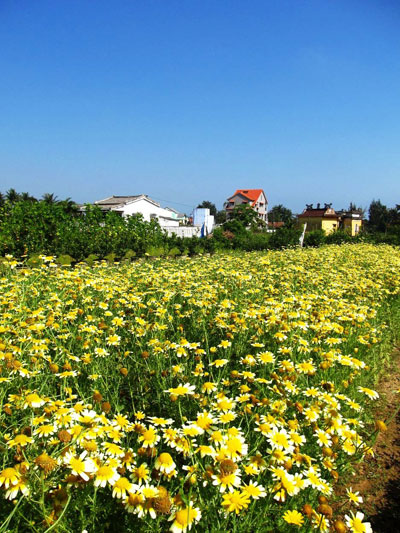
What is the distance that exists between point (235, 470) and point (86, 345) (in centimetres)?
144

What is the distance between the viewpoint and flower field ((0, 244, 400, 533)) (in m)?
1.17

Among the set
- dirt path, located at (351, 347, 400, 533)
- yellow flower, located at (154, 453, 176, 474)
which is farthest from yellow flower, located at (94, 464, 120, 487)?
dirt path, located at (351, 347, 400, 533)

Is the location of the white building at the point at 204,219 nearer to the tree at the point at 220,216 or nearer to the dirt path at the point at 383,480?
the dirt path at the point at 383,480

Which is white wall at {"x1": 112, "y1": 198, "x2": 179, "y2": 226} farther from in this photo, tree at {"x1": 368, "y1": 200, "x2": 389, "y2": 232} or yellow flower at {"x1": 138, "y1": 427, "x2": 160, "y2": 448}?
tree at {"x1": 368, "y1": 200, "x2": 389, "y2": 232}

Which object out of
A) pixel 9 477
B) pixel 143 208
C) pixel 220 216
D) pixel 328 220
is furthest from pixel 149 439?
pixel 220 216

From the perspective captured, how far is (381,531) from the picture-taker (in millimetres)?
1834

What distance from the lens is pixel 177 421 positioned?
6.75 ft

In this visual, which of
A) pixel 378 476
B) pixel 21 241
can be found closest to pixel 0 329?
pixel 378 476

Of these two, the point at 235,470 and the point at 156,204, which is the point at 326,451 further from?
the point at 156,204

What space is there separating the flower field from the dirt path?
118mm

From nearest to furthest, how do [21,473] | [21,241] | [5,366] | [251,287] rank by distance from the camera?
[21,473] < [5,366] < [251,287] < [21,241]

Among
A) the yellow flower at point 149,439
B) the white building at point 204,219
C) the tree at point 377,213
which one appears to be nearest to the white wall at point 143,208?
the white building at point 204,219

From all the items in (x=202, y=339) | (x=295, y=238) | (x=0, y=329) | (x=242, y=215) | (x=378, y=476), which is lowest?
(x=378, y=476)

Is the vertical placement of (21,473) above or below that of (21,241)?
below
